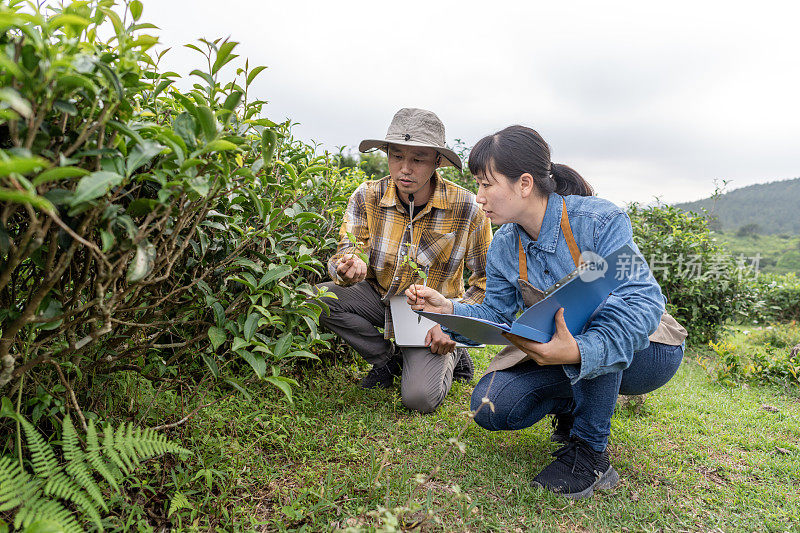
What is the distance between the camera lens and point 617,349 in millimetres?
2041

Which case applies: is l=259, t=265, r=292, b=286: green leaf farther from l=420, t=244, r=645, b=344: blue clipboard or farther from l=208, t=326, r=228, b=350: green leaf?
l=420, t=244, r=645, b=344: blue clipboard

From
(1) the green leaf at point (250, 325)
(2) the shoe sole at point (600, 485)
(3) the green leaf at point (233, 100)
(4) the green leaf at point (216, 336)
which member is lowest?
(2) the shoe sole at point (600, 485)

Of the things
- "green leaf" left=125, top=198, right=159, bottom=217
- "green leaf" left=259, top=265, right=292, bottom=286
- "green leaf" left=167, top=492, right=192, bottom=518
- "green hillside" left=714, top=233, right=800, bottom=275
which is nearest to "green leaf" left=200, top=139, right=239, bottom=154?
"green leaf" left=125, top=198, right=159, bottom=217

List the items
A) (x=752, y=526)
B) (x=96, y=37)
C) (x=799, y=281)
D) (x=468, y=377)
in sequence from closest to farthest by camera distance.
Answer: (x=96, y=37), (x=752, y=526), (x=468, y=377), (x=799, y=281)

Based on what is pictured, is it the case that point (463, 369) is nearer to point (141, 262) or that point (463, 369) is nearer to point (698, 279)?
point (141, 262)

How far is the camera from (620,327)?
203 centimetres

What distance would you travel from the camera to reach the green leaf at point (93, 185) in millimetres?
1046

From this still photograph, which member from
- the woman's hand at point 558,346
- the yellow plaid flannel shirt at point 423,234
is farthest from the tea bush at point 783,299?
the woman's hand at point 558,346

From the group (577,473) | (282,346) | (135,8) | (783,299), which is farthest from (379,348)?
Answer: (783,299)

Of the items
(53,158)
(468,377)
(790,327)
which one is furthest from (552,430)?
(790,327)

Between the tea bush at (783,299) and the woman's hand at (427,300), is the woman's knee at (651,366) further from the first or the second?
the tea bush at (783,299)

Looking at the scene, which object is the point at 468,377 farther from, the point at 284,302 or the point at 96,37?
the point at 96,37

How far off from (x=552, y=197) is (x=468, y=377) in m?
1.65

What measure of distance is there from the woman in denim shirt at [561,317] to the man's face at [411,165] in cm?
65
